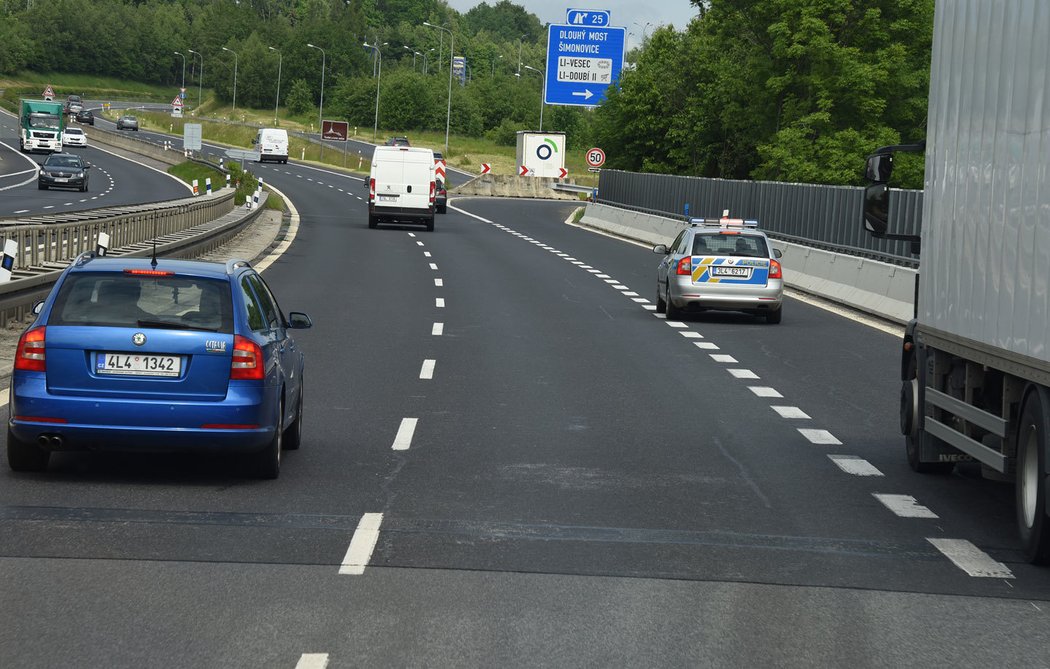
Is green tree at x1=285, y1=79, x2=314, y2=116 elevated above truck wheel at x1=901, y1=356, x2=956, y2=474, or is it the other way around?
green tree at x1=285, y1=79, x2=314, y2=116

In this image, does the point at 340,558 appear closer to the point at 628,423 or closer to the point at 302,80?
the point at 628,423

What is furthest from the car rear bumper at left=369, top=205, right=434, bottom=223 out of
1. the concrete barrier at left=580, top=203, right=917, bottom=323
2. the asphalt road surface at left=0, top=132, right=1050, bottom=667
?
the asphalt road surface at left=0, top=132, right=1050, bottom=667

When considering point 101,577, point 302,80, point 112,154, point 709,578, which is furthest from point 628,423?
point 302,80

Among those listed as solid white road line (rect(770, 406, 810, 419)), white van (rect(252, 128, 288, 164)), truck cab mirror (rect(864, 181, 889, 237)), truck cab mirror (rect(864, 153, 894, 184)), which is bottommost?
solid white road line (rect(770, 406, 810, 419))

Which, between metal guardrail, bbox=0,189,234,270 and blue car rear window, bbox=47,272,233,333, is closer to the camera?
blue car rear window, bbox=47,272,233,333

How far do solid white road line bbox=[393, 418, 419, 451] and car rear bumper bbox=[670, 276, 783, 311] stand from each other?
12105 millimetres

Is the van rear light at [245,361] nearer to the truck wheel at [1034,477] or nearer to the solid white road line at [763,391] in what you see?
the truck wheel at [1034,477]

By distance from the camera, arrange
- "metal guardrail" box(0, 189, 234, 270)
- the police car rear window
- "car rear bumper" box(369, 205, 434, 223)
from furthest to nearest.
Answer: "car rear bumper" box(369, 205, 434, 223) → the police car rear window → "metal guardrail" box(0, 189, 234, 270)

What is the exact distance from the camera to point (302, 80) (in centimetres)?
19738

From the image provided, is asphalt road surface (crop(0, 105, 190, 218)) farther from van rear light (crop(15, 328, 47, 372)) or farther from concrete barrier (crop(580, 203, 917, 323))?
van rear light (crop(15, 328, 47, 372))

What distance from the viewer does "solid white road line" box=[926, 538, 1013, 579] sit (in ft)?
27.3

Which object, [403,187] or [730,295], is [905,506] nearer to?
[730,295]

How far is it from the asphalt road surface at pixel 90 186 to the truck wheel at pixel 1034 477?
34754 mm

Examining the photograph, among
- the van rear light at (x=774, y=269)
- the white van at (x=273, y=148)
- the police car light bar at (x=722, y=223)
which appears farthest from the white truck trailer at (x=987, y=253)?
the white van at (x=273, y=148)
